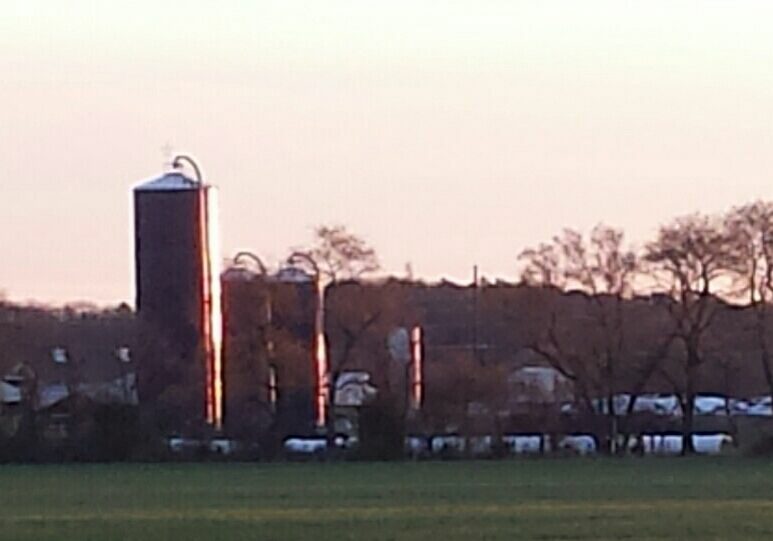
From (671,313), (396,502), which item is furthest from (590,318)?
(396,502)

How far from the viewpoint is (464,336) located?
9594cm

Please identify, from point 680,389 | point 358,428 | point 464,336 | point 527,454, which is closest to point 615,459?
point 527,454

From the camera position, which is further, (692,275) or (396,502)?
(692,275)

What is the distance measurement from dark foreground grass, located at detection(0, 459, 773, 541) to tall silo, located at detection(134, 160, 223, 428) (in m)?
10.8

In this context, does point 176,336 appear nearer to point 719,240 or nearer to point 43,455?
point 43,455

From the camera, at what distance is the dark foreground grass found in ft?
96.4

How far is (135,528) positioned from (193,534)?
1.98 meters

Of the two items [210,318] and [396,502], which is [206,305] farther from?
[396,502]

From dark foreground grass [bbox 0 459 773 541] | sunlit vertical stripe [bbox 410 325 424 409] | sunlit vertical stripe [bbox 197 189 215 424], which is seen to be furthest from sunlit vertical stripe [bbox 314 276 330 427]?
dark foreground grass [bbox 0 459 773 541]

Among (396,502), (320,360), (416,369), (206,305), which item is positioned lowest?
(396,502)

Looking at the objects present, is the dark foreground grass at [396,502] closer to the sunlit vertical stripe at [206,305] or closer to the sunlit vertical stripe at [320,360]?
the sunlit vertical stripe at [206,305]

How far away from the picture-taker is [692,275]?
8169cm

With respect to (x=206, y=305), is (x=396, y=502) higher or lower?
lower

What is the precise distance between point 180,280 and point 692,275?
1760 cm
